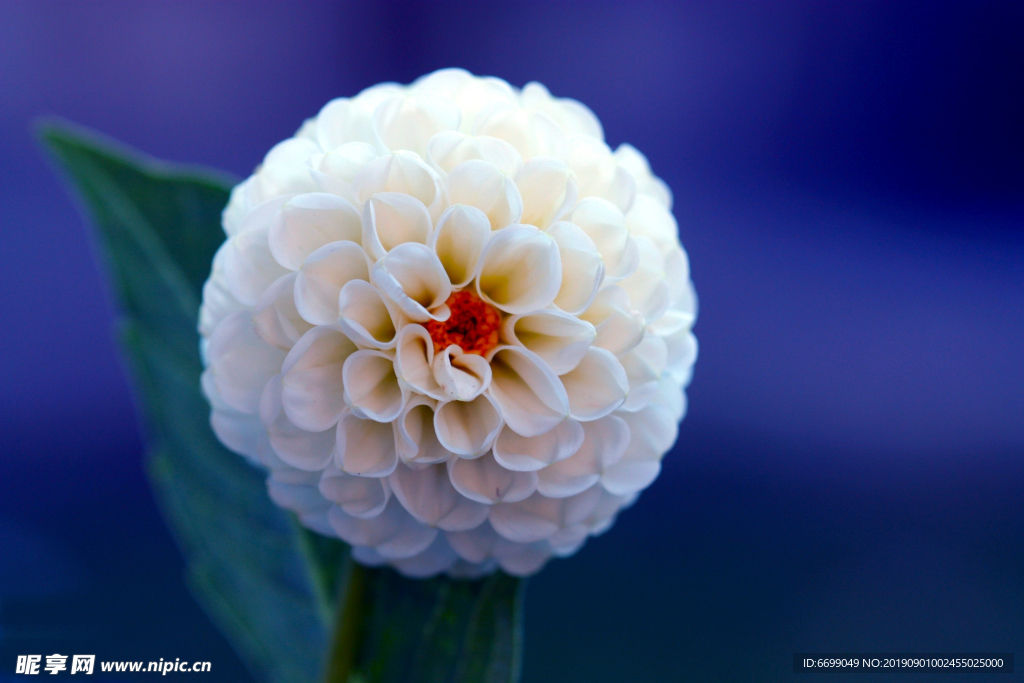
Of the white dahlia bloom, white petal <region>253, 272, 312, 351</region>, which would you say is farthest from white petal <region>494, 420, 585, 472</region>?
white petal <region>253, 272, 312, 351</region>

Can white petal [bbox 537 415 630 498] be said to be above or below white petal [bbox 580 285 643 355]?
below

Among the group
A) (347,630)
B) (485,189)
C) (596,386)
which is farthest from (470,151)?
(347,630)

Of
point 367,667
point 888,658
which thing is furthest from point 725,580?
point 367,667

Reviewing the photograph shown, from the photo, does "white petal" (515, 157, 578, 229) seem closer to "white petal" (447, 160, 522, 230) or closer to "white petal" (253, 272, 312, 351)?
"white petal" (447, 160, 522, 230)

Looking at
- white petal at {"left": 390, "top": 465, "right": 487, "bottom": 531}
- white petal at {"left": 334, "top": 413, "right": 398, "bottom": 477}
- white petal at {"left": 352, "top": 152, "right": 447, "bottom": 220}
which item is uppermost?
white petal at {"left": 352, "top": 152, "right": 447, "bottom": 220}

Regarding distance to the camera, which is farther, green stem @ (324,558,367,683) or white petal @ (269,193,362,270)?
green stem @ (324,558,367,683)

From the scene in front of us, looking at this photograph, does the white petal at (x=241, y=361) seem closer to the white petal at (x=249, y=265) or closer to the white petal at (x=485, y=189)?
the white petal at (x=249, y=265)

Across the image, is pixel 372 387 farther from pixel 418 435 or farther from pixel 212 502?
pixel 212 502

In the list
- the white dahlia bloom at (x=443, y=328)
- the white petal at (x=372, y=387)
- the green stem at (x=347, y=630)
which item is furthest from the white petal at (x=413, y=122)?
the green stem at (x=347, y=630)
